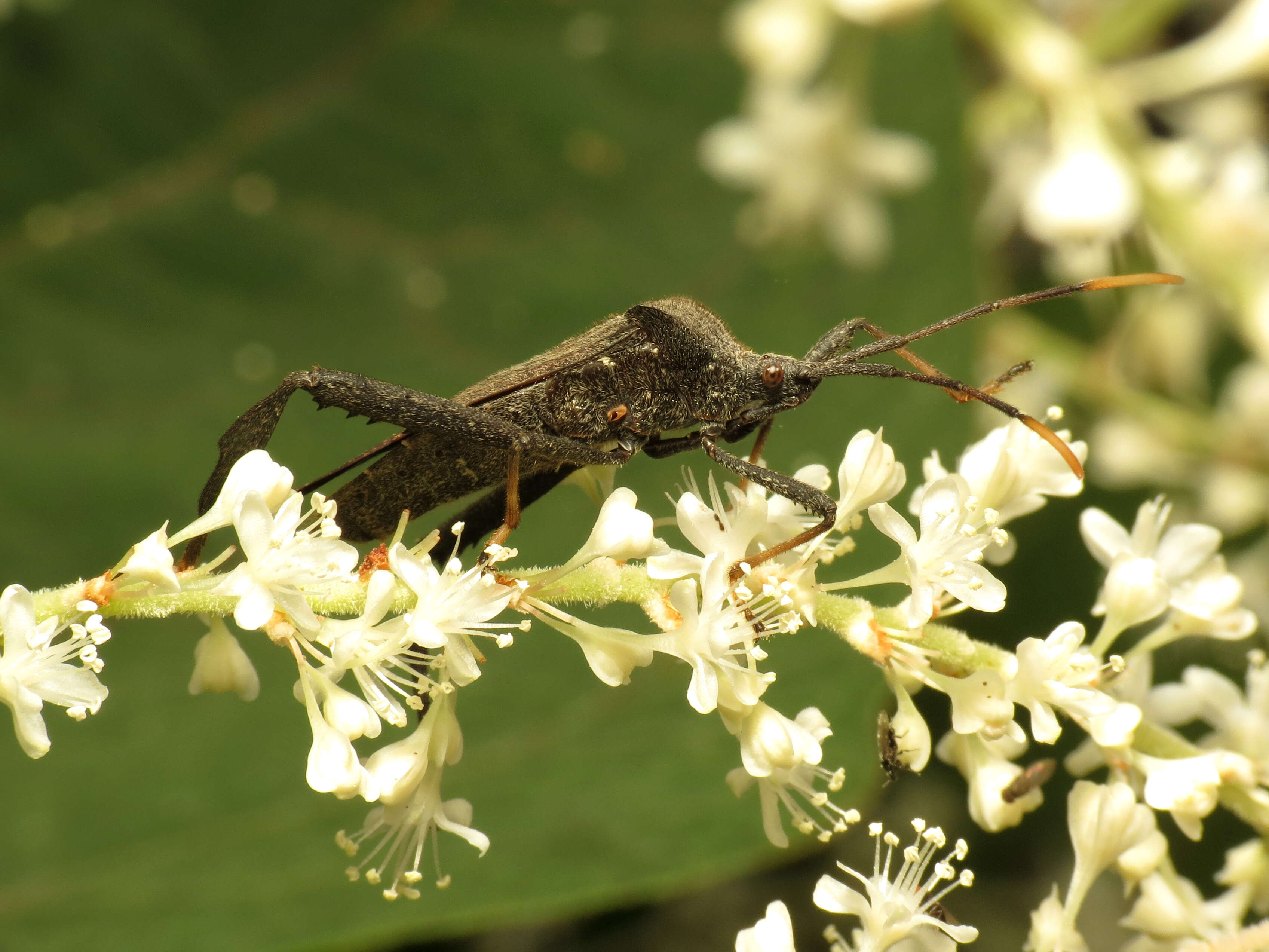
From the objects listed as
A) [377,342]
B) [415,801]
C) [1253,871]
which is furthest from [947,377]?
[377,342]

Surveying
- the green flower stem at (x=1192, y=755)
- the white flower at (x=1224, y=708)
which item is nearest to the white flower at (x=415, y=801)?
the green flower stem at (x=1192, y=755)

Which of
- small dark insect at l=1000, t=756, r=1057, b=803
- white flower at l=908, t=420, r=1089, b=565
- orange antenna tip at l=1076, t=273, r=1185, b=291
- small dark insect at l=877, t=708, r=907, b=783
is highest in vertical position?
orange antenna tip at l=1076, t=273, r=1185, b=291

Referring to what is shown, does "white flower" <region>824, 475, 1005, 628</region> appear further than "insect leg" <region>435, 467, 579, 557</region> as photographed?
No

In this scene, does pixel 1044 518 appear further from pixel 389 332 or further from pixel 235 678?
pixel 235 678

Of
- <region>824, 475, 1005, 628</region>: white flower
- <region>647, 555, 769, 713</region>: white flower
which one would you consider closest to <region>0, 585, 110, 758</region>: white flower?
<region>647, 555, 769, 713</region>: white flower

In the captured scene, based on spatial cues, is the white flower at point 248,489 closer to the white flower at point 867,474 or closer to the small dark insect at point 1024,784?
the white flower at point 867,474

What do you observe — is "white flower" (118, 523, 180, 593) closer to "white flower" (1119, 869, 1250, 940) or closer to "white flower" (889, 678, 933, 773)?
"white flower" (889, 678, 933, 773)
